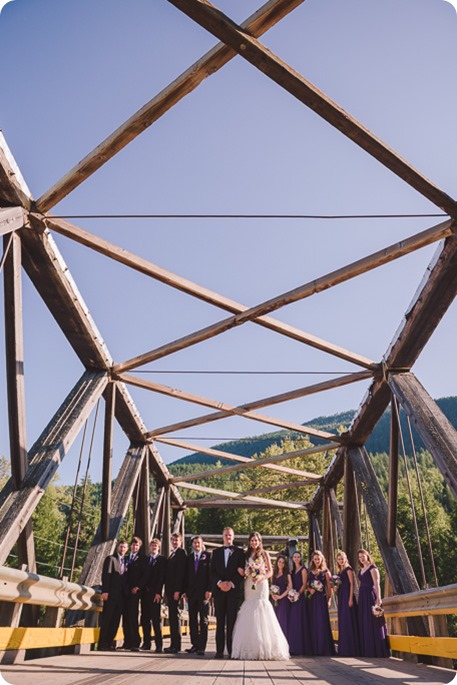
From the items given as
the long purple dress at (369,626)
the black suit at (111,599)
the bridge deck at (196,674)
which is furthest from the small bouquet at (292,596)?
the bridge deck at (196,674)

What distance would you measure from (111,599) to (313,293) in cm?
487

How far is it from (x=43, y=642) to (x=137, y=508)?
21.0ft

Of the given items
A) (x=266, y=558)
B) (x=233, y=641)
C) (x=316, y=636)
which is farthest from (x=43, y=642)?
(x=316, y=636)

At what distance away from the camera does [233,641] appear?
22.0ft

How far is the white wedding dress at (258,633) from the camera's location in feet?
21.5

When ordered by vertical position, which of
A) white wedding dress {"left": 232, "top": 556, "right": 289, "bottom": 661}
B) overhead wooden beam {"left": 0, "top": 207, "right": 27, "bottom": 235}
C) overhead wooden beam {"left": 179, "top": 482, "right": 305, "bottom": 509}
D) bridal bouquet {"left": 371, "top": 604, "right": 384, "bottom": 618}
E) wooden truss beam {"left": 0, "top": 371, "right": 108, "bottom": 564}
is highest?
overhead wooden beam {"left": 179, "top": 482, "right": 305, "bottom": 509}

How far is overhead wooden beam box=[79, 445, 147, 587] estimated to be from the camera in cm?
845

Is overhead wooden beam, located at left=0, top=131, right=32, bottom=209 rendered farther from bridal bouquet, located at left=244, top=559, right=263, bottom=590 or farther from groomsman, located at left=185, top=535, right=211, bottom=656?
bridal bouquet, located at left=244, top=559, right=263, bottom=590

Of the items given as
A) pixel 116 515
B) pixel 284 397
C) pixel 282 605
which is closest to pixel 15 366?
pixel 116 515

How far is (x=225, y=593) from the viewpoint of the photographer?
684cm

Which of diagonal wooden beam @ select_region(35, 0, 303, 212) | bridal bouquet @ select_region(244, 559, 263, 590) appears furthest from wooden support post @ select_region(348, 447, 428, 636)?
diagonal wooden beam @ select_region(35, 0, 303, 212)

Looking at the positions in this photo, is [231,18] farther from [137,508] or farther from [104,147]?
[137,508]

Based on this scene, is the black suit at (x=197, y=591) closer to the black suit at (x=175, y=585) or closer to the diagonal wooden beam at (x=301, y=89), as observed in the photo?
the black suit at (x=175, y=585)

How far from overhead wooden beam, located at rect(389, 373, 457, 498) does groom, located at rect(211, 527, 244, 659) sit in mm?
2705
